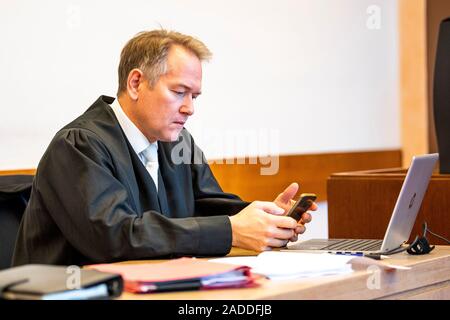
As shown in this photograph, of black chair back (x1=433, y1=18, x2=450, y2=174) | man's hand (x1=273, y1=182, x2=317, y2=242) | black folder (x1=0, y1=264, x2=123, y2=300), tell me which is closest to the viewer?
black folder (x1=0, y1=264, x2=123, y2=300)

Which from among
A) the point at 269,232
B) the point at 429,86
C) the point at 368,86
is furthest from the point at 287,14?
the point at 269,232

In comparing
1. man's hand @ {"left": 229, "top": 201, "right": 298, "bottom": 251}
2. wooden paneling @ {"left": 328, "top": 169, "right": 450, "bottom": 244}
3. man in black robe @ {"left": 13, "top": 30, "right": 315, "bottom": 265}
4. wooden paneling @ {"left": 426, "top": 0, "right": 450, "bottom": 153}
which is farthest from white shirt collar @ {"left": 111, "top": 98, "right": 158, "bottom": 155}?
wooden paneling @ {"left": 426, "top": 0, "right": 450, "bottom": 153}

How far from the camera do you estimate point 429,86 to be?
233 inches

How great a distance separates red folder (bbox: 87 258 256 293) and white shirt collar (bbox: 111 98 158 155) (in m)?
0.80

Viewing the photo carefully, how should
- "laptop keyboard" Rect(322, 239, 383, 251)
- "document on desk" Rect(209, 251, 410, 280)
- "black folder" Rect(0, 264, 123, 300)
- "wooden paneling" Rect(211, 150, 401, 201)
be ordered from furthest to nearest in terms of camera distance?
"wooden paneling" Rect(211, 150, 401, 201) < "laptop keyboard" Rect(322, 239, 383, 251) < "document on desk" Rect(209, 251, 410, 280) < "black folder" Rect(0, 264, 123, 300)

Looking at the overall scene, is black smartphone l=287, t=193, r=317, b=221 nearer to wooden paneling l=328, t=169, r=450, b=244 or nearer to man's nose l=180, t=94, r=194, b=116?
man's nose l=180, t=94, r=194, b=116

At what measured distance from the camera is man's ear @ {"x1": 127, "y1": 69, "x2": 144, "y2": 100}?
9.20 ft

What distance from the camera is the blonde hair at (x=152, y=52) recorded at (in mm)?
2787

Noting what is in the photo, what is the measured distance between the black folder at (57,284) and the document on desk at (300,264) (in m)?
0.44

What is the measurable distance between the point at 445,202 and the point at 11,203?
1677 millimetres

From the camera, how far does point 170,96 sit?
2779mm

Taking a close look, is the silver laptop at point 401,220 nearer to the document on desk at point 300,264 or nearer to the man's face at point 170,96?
the document on desk at point 300,264

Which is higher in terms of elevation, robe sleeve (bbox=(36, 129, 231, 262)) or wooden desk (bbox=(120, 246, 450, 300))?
robe sleeve (bbox=(36, 129, 231, 262))

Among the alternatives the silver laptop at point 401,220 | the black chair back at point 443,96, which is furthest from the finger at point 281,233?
the black chair back at point 443,96
